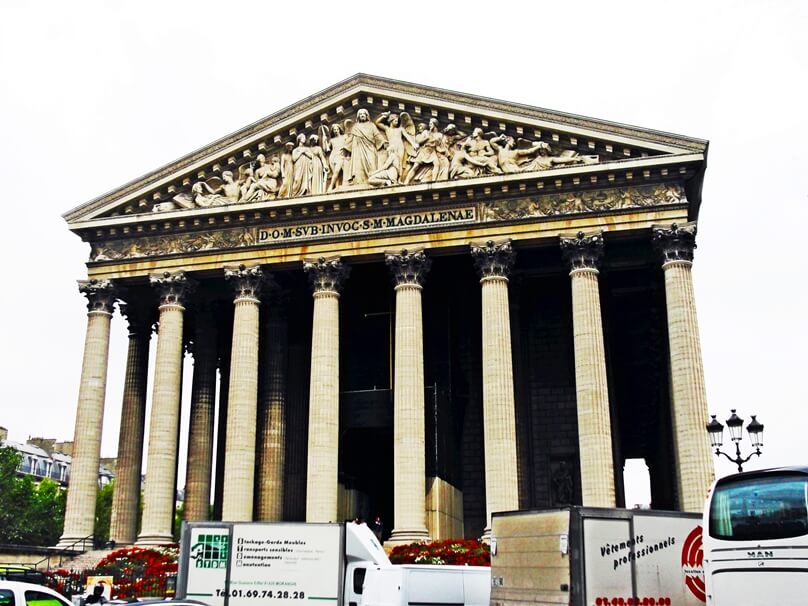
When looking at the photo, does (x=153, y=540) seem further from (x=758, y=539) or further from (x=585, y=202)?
(x=758, y=539)

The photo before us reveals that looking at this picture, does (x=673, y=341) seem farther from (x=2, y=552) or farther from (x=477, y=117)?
(x=2, y=552)

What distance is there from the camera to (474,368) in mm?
42156

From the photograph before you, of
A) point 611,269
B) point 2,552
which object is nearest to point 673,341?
point 611,269

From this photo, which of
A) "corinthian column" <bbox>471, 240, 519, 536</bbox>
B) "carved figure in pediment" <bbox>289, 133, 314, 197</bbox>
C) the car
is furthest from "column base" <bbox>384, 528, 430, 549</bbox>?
the car

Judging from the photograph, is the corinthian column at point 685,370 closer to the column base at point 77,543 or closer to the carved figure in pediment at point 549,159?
the carved figure in pediment at point 549,159

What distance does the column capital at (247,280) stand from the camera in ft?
124

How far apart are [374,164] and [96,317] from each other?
1381 cm

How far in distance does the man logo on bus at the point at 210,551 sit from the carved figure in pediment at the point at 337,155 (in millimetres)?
18702

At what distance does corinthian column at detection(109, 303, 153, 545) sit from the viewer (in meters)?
38.8

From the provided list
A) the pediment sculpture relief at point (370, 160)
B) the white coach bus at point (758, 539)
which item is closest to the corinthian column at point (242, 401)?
the pediment sculpture relief at point (370, 160)

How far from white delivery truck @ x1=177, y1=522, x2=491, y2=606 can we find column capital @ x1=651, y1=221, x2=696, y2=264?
16.2 meters

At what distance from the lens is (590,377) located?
32938 mm

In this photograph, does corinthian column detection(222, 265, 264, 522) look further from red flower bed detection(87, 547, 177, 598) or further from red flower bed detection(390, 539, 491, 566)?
red flower bed detection(390, 539, 491, 566)

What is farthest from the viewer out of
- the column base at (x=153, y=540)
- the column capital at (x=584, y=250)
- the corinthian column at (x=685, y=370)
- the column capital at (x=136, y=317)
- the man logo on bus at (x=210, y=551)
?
the column capital at (x=136, y=317)
